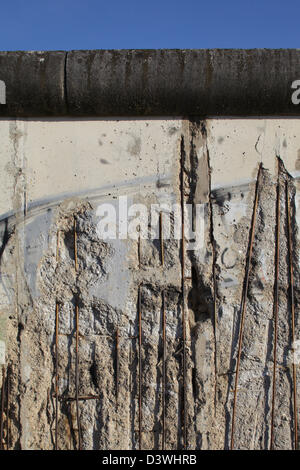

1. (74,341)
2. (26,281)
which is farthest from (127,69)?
(74,341)

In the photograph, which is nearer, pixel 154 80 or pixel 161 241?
pixel 154 80

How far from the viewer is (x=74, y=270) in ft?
8.57

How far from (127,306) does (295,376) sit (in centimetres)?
115

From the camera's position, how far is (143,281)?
8.50 feet

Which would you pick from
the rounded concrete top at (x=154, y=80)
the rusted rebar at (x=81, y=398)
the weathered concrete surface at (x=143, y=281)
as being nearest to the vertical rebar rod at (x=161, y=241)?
the weathered concrete surface at (x=143, y=281)

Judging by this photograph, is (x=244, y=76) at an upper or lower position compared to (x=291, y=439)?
upper

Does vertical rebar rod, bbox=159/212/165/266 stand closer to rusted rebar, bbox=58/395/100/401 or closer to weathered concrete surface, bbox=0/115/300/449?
weathered concrete surface, bbox=0/115/300/449

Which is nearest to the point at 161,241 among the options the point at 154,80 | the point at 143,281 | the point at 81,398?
the point at 143,281

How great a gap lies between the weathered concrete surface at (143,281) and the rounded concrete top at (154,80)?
0.40 feet

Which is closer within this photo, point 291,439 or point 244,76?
point 244,76

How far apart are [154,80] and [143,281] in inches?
48.9

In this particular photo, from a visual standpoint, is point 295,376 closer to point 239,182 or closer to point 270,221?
point 270,221

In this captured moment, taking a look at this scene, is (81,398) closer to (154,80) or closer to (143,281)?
(143,281)

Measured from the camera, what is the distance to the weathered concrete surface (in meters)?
2.56
